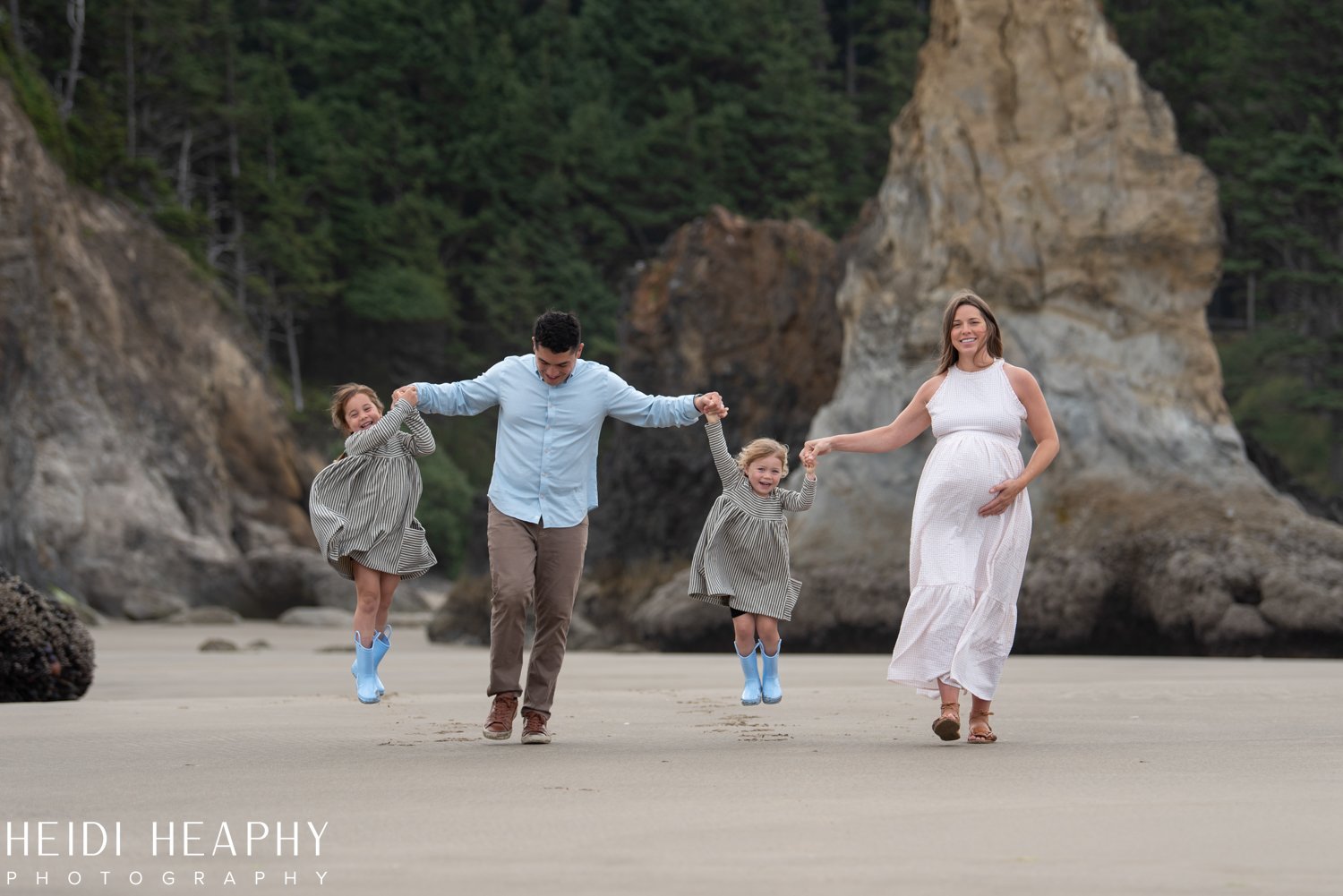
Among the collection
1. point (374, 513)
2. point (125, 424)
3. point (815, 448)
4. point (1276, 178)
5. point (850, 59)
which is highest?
point (850, 59)

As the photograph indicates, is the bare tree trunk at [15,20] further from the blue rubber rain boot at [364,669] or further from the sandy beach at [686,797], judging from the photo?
the blue rubber rain boot at [364,669]

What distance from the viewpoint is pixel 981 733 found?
7758 mm

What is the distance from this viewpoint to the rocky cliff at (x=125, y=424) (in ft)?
89.8

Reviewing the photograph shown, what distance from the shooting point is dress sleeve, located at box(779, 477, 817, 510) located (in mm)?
9234

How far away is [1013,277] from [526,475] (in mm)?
14026

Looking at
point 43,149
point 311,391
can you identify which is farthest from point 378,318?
point 43,149

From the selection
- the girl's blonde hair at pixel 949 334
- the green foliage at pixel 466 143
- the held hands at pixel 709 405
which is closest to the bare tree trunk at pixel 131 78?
the green foliage at pixel 466 143

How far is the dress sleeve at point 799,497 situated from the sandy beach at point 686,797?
1.16 meters

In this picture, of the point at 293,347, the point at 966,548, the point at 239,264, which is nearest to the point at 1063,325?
the point at 966,548

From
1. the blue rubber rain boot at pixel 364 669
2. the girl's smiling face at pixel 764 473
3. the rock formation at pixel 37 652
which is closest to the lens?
the blue rubber rain boot at pixel 364 669

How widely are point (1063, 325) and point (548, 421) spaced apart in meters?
13.7

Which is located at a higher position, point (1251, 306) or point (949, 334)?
point (949, 334)

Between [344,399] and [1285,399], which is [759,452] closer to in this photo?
[344,399]

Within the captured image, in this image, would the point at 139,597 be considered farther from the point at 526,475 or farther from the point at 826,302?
the point at 526,475
